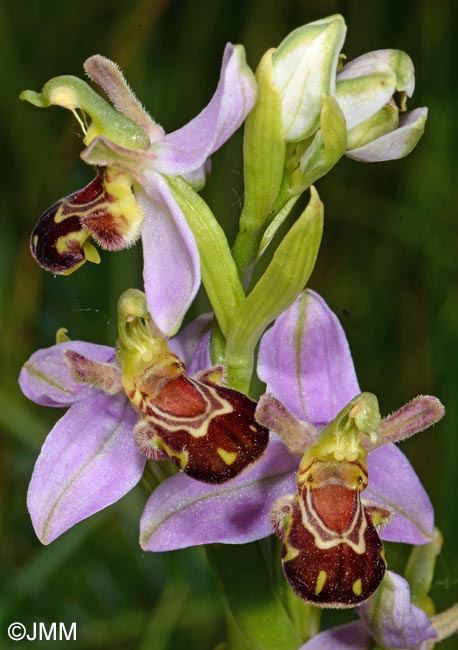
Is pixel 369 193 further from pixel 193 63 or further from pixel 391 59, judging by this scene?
pixel 391 59

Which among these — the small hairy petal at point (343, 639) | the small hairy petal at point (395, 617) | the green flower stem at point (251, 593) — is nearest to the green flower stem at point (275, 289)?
the green flower stem at point (251, 593)

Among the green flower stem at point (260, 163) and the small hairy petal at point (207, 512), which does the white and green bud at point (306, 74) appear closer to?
the green flower stem at point (260, 163)

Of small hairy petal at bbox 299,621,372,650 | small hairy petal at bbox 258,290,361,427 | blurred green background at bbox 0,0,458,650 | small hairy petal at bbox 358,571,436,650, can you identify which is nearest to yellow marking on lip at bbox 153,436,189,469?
small hairy petal at bbox 258,290,361,427

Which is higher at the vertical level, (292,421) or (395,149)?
(395,149)

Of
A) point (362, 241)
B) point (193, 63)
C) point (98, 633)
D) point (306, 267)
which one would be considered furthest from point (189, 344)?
point (193, 63)

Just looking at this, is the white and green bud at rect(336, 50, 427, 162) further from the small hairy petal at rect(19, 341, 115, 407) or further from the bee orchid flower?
the small hairy petal at rect(19, 341, 115, 407)

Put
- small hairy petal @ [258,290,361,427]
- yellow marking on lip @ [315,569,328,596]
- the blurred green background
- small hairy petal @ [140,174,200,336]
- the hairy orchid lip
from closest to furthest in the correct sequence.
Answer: yellow marking on lip @ [315,569,328,596], small hairy petal @ [140,174,200,336], the hairy orchid lip, small hairy petal @ [258,290,361,427], the blurred green background

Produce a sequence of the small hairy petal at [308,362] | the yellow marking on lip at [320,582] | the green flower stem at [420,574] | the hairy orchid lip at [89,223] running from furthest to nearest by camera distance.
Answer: the green flower stem at [420,574] < the small hairy petal at [308,362] < the hairy orchid lip at [89,223] < the yellow marking on lip at [320,582]
